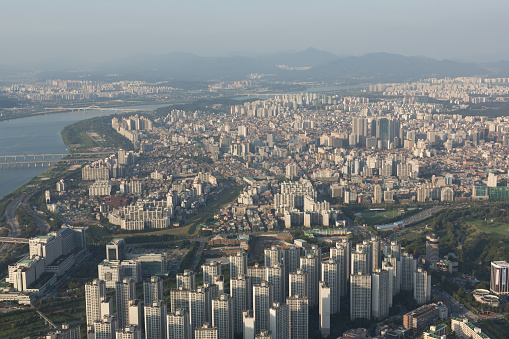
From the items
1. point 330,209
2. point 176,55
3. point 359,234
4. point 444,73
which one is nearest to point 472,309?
point 359,234

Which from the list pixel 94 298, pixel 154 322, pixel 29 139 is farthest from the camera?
pixel 29 139

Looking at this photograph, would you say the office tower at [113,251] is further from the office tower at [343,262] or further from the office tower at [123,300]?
the office tower at [343,262]

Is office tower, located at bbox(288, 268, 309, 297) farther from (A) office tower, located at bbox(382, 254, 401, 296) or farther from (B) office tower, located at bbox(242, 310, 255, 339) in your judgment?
(A) office tower, located at bbox(382, 254, 401, 296)

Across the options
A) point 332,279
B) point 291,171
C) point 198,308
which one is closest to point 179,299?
point 198,308

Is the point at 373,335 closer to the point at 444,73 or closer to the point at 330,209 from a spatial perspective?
the point at 330,209

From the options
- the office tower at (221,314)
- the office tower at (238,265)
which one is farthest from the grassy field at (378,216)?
the office tower at (221,314)

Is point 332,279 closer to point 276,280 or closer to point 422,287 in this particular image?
point 276,280

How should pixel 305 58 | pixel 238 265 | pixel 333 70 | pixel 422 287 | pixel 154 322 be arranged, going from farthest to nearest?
1. pixel 305 58
2. pixel 333 70
3. pixel 238 265
4. pixel 422 287
5. pixel 154 322
